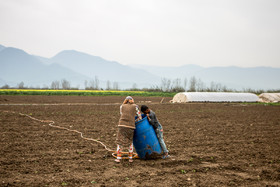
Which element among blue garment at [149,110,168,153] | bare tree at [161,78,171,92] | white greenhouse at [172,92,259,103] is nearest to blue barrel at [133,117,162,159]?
blue garment at [149,110,168,153]

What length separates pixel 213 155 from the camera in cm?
738

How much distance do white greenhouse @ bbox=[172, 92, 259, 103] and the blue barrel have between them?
24.0 m

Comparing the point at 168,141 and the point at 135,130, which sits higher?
the point at 135,130

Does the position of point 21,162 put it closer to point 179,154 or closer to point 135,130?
point 135,130

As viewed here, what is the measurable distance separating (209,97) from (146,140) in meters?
26.8

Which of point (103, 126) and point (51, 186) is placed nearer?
point (51, 186)

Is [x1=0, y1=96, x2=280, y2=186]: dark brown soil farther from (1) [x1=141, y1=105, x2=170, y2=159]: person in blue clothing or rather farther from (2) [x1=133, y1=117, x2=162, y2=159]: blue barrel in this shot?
(1) [x1=141, y1=105, x2=170, y2=159]: person in blue clothing

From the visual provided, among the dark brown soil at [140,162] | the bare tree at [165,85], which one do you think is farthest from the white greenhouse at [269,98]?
the dark brown soil at [140,162]

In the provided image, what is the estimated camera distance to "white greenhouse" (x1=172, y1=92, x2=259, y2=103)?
30766mm

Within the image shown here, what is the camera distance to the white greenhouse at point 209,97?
30.8 m

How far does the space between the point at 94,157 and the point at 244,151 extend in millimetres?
4292

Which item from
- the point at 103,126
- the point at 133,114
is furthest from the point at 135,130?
the point at 103,126

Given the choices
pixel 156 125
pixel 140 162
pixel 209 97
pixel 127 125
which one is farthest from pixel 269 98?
pixel 127 125

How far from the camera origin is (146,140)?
6629 mm
